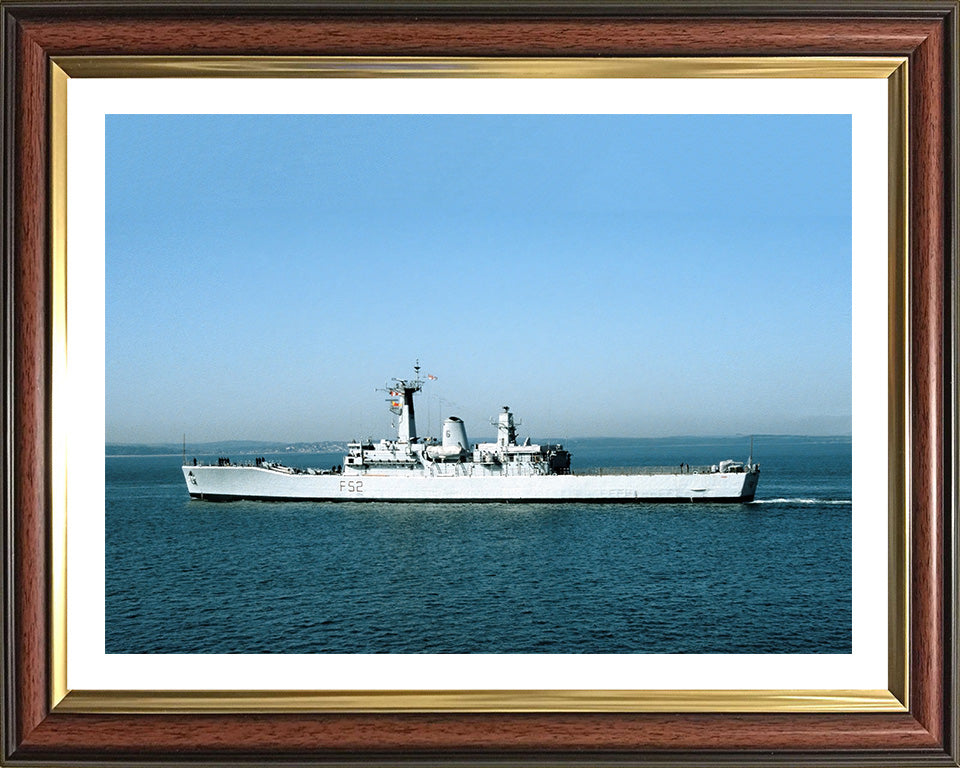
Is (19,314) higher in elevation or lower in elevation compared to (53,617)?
Result: higher

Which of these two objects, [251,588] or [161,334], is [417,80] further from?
[161,334]

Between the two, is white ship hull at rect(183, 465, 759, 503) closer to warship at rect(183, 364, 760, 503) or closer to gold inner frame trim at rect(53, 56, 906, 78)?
warship at rect(183, 364, 760, 503)

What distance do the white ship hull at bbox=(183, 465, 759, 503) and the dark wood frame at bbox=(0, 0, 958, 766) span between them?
9361mm

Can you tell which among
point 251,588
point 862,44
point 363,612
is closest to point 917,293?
point 862,44

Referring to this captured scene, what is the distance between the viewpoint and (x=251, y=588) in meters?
8.21

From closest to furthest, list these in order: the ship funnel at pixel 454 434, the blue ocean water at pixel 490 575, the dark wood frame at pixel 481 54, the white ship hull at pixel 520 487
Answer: the dark wood frame at pixel 481 54
the blue ocean water at pixel 490 575
the white ship hull at pixel 520 487
the ship funnel at pixel 454 434

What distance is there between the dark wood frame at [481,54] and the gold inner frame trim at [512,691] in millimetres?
12

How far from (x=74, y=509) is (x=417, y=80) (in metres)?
0.77

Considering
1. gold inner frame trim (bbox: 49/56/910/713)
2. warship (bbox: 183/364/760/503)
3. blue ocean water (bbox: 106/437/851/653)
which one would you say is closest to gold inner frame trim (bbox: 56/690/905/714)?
gold inner frame trim (bbox: 49/56/910/713)

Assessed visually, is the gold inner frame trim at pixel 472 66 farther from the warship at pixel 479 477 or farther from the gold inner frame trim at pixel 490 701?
the warship at pixel 479 477

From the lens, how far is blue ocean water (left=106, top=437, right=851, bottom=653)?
18.6ft

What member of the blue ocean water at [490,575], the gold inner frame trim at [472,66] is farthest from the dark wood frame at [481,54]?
the blue ocean water at [490,575]

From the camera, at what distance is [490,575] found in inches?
321

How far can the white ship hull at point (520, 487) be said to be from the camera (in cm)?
1039
